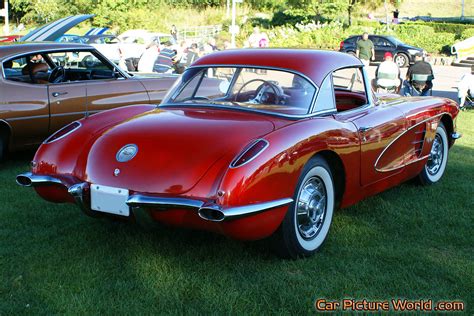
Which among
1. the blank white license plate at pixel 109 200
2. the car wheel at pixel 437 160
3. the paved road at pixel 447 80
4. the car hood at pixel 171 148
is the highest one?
the car hood at pixel 171 148

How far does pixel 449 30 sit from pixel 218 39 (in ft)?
44.7

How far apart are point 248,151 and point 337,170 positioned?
1.01 metres

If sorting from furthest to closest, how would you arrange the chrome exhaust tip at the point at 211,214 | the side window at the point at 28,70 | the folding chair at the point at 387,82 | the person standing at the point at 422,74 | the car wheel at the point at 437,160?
the person standing at the point at 422,74
the folding chair at the point at 387,82
the side window at the point at 28,70
the car wheel at the point at 437,160
the chrome exhaust tip at the point at 211,214

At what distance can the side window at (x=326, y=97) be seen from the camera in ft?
13.8

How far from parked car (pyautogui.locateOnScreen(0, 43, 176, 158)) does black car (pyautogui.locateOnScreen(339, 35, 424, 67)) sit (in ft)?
59.9

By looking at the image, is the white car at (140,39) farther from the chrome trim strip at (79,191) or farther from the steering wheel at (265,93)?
the chrome trim strip at (79,191)

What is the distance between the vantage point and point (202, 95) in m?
4.54

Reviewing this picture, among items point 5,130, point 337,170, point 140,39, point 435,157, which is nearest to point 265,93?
Result: point 337,170

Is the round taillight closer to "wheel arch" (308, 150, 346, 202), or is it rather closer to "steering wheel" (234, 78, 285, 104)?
"wheel arch" (308, 150, 346, 202)

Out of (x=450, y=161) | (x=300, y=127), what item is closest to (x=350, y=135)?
(x=300, y=127)

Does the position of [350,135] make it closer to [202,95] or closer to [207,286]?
[202,95]

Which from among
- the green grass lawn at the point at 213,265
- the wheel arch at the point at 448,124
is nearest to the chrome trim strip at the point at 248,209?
the green grass lawn at the point at 213,265

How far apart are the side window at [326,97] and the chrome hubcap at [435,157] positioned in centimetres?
186

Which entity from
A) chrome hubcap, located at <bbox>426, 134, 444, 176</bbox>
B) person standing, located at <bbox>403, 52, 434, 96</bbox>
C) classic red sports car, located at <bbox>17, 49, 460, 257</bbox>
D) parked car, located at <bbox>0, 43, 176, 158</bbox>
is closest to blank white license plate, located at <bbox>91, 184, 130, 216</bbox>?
classic red sports car, located at <bbox>17, 49, 460, 257</bbox>
